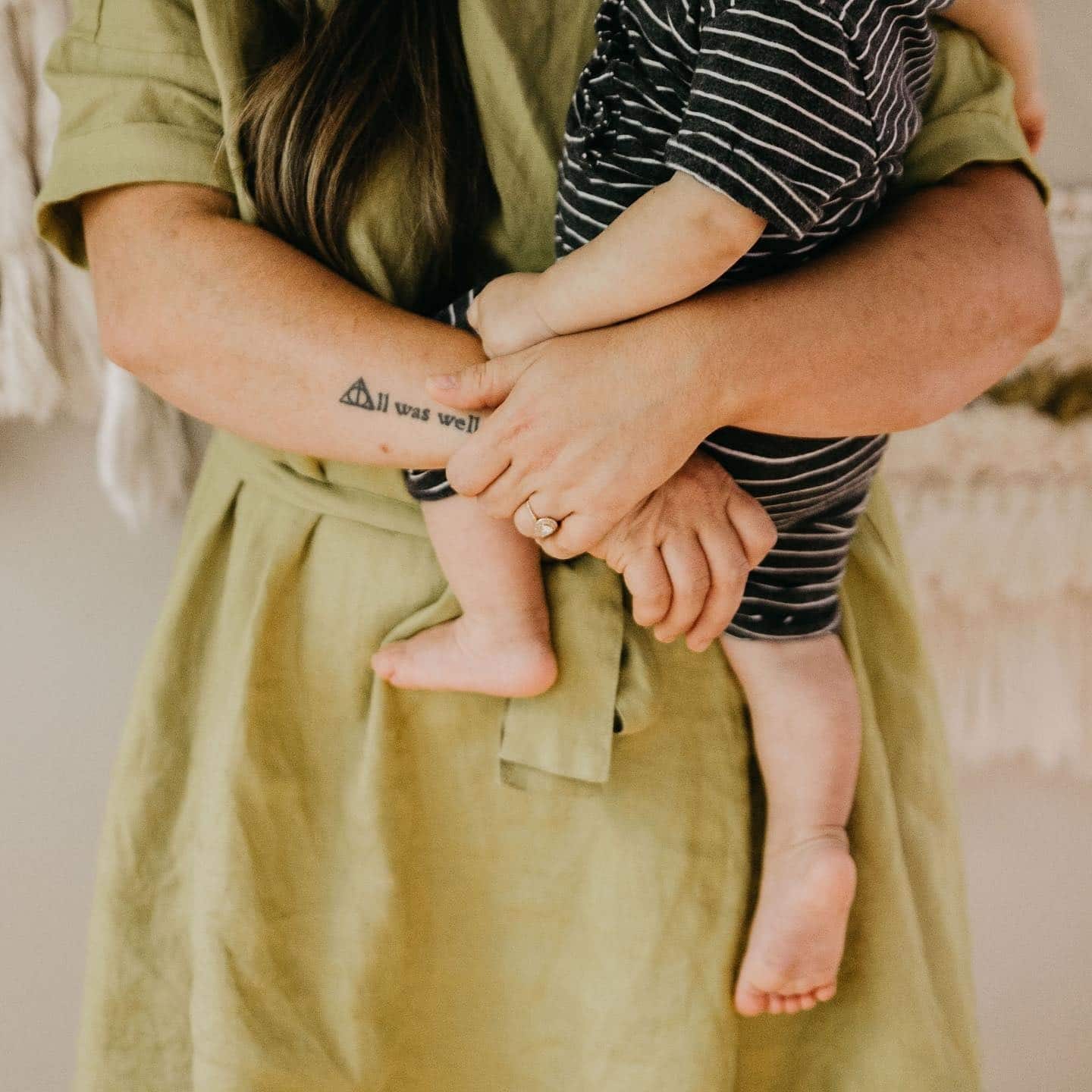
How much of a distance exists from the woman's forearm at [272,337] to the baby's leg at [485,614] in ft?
0.18

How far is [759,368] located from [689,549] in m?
0.11

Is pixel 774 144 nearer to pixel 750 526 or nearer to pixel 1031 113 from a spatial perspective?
pixel 750 526

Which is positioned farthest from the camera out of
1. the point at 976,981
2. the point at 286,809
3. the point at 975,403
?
the point at 976,981

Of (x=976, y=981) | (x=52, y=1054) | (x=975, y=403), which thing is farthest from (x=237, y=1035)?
(x=976, y=981)

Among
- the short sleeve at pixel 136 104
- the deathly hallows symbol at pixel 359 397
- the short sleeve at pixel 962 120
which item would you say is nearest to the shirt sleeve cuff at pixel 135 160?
the short sleeve at pixel 136 104

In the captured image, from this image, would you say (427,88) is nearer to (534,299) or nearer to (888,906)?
(534,299)

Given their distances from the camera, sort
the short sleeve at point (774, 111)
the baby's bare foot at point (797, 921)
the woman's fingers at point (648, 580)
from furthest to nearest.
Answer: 1. the baby's bare foot at point (797, 921)
2. the woman's fingers at point (648, 580)
3. the short sleeve at point (774, 111)

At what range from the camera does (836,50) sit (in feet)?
1.58

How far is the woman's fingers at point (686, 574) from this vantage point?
58cm

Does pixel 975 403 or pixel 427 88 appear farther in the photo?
pixel 975 403

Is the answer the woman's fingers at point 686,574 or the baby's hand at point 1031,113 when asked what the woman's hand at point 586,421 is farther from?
the baby's hand at point 1031,113

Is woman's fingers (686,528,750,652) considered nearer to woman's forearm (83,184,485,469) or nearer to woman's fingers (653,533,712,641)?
woman's fingers (653,533,712,641)

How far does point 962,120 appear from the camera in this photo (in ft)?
2.10

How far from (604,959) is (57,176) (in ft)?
2.02
